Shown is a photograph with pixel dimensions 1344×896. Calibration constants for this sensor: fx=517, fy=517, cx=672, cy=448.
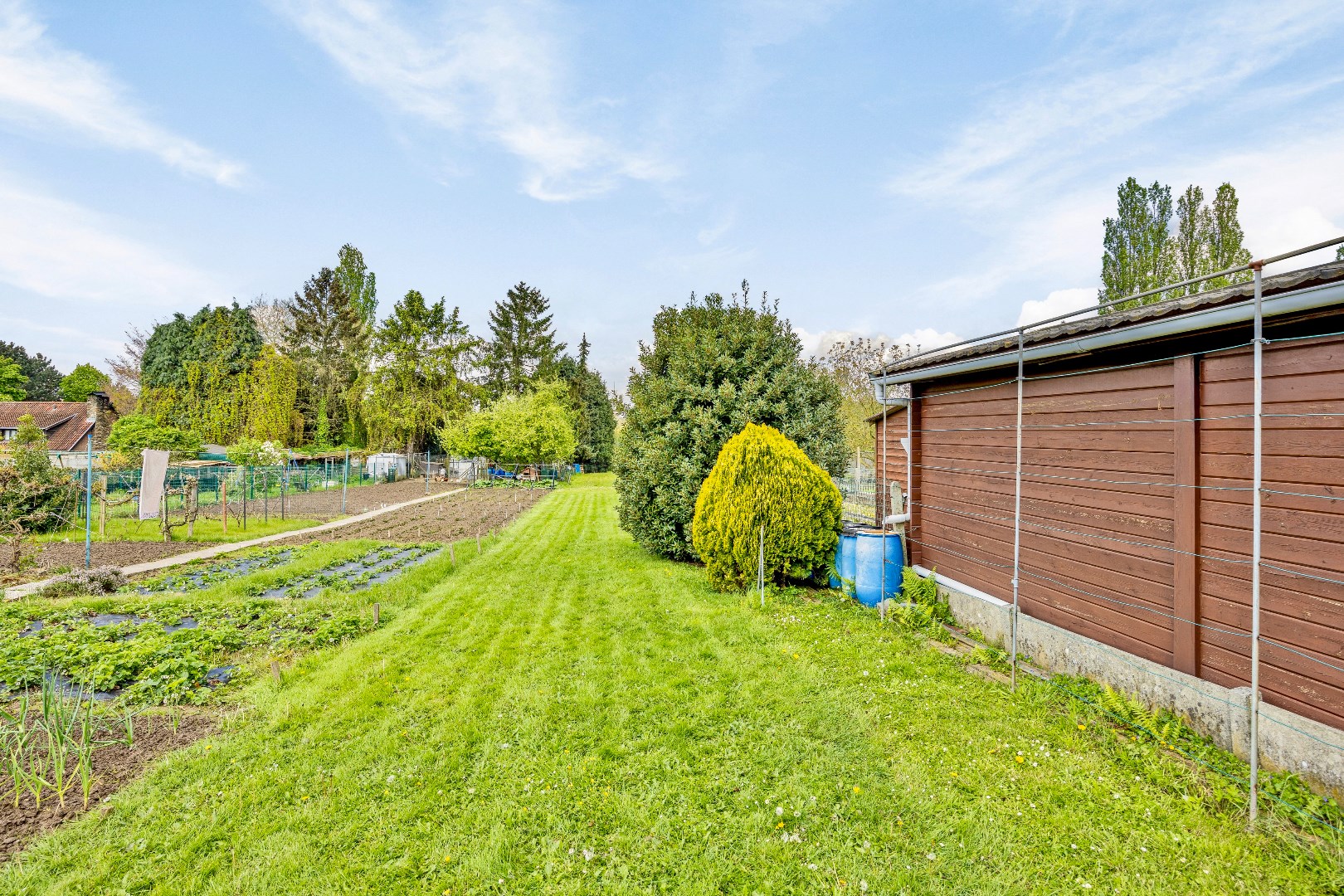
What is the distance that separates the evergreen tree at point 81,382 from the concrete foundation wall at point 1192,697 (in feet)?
215

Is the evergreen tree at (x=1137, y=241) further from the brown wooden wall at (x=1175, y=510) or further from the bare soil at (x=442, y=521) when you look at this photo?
the bare soil at (x=442, y=521)

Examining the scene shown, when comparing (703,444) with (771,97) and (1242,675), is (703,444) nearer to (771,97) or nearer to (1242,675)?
(1242,675)

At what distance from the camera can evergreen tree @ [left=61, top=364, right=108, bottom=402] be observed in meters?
45.7

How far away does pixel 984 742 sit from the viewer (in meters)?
3.49

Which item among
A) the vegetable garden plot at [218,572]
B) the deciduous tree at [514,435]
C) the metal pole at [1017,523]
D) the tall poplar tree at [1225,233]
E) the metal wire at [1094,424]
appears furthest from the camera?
the deciduous tree at [514,435]

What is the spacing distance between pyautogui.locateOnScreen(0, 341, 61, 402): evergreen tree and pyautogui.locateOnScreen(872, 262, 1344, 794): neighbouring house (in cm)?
7190

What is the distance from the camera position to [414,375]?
35.9 meters

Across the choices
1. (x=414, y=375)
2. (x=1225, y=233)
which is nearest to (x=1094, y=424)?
(x=1225, y=233)

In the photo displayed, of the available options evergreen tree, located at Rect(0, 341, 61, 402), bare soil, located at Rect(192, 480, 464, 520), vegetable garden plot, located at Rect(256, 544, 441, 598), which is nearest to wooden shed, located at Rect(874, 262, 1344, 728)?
vegetable garden plot, located at Rect(256, 544, 441, 598)

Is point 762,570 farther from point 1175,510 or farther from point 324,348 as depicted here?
point 324,348

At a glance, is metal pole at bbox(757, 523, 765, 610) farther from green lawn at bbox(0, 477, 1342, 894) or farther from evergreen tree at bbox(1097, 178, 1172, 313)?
evergreen tree at bbox(1097, 178, 1172, 313)

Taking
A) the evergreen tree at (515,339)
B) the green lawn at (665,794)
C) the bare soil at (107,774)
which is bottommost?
the bare soil at (107,774)

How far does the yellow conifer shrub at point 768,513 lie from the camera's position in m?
7.11

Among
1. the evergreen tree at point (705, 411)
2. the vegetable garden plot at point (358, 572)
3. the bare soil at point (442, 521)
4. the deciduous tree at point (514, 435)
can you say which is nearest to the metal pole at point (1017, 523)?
the evergreen tree at point (705, 411)
